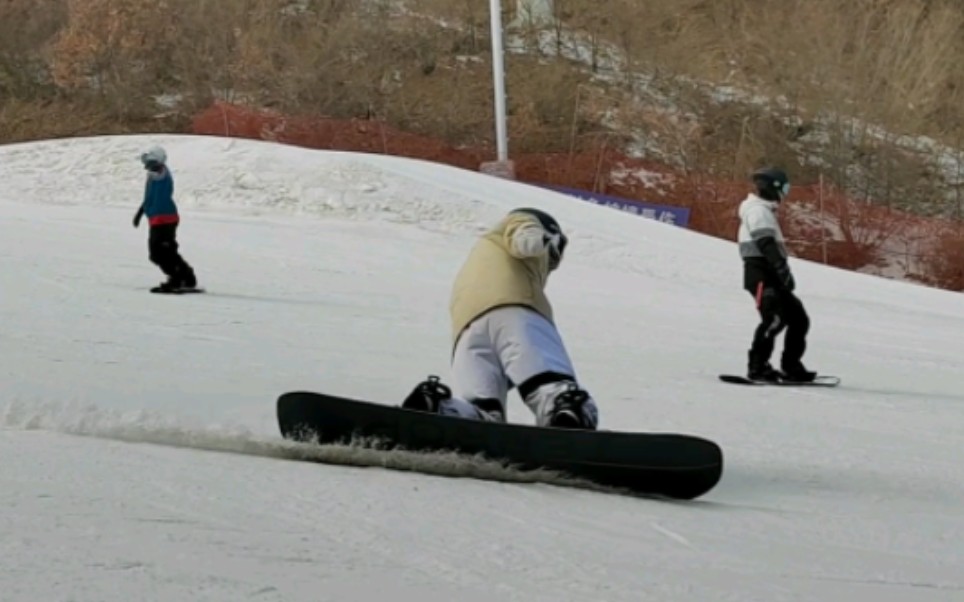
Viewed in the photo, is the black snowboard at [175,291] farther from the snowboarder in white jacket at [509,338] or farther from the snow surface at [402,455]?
the snowboarder in white jacket at [509,338]

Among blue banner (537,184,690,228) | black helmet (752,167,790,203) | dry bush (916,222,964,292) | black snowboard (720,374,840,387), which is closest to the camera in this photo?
black helmet (752,167,790,203)

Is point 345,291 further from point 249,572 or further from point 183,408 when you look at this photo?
point 249,572

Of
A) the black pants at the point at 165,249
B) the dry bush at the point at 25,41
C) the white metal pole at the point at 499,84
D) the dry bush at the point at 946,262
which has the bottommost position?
the black pants at the point at 165,249

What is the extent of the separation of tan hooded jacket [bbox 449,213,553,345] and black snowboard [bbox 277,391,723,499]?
66cm

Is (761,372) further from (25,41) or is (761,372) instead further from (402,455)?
(25,41)

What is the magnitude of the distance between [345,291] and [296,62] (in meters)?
29.3

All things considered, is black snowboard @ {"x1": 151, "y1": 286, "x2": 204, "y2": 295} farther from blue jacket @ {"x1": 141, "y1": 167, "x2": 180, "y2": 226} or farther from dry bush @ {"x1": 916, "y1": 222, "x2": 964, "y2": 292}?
dry bush @ {"x1": 916, "y1": 222, "x2": 964, "y2": 292}

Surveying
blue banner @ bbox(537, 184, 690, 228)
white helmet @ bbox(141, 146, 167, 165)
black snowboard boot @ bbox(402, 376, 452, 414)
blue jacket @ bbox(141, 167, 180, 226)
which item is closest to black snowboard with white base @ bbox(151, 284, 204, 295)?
blue jacket @ bbox(141, 167, 180, 226)

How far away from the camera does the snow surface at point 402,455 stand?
3.93m

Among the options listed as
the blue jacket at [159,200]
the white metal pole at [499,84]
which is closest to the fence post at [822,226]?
the white metal pole at [499,84]

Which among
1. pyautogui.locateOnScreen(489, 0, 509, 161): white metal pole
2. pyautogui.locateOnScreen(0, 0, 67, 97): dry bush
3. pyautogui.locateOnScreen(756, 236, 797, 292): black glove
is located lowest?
pyautogui.locateOnScreen(756, 236, 797, 292): black glove

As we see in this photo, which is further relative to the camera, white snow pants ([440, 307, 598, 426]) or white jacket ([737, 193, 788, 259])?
white jacket ([737, 193, 788, 259])

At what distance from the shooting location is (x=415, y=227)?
20469 millimetres

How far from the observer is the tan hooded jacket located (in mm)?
5961
